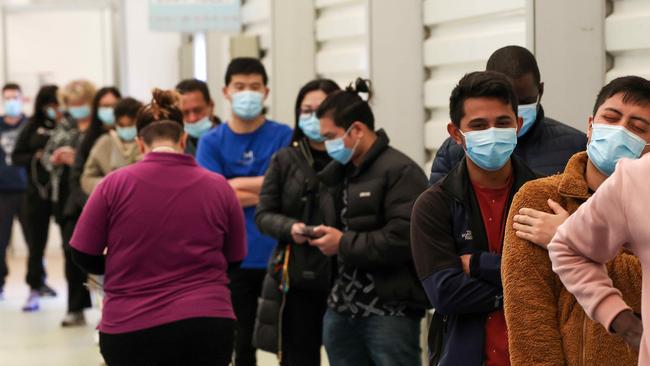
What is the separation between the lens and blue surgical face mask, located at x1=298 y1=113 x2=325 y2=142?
5824mm

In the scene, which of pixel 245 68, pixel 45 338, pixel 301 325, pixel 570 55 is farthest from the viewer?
pixel 45 338

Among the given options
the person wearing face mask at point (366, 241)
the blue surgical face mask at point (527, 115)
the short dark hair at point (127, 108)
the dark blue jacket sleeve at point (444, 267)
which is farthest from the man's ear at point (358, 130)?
the short dark hair at point (127, 108)

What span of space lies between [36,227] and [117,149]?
307 centimetres

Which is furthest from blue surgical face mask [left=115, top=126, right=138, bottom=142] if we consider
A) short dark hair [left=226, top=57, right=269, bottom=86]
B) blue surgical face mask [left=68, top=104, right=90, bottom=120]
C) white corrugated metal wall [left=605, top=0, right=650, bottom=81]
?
white corrugated metal wall [left=605, top=0, right=650, bottom=81]

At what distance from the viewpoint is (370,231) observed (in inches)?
203

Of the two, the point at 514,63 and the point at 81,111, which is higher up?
the point at 514,63

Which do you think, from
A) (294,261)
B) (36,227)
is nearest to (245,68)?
(294,261)

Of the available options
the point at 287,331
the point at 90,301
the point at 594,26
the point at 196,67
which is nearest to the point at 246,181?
the point at 287,331

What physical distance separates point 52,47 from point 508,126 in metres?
12.3

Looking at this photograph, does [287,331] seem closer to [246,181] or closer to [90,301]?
[246,181]

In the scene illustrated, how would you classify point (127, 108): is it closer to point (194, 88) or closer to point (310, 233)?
Result: point (194, 88)

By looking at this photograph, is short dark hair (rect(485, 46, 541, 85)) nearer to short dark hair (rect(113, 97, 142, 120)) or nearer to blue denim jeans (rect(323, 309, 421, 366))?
blue denim jeans (rect(323, 309, 421, 366))

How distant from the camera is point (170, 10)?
30.3ft

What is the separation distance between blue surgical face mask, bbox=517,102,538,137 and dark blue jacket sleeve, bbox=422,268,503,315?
0.75 meters
